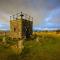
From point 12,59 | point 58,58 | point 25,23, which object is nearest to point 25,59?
point 12,59

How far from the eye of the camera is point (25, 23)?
1261 inches

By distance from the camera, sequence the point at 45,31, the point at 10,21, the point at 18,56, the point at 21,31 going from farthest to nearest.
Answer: the point at 45,31
the point at 10,21
the point at 21,31
the point at 18,56

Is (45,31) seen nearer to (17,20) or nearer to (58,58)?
(17,20)

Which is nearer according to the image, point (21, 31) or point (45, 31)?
point (21, 31)

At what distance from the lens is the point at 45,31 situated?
56.8 m

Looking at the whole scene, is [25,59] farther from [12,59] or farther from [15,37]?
[15,37]

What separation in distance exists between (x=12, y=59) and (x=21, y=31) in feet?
51.3

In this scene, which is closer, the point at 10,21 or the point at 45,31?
the point at 10,21

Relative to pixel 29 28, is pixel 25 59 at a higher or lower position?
lower

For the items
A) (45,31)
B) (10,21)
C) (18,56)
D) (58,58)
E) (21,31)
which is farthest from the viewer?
(45,31)

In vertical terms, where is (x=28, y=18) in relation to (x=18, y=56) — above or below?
above

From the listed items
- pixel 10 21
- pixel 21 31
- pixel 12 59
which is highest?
pixel 10 21

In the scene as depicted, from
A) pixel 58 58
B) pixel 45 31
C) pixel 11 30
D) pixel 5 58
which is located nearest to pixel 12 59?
pixel 5 58

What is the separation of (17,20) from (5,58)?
16615 mm
